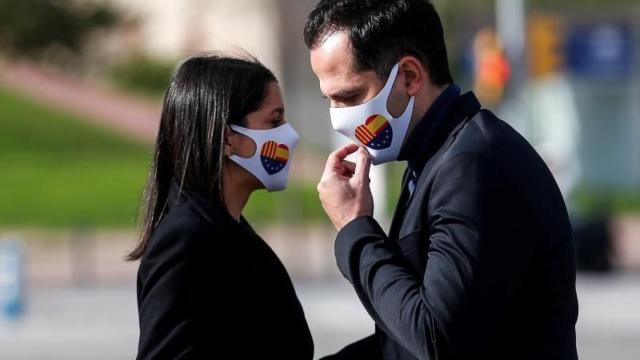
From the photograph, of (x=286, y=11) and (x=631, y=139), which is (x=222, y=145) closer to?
(x=631, y=139)

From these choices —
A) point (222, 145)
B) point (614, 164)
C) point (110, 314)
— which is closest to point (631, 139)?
point (614, 164)

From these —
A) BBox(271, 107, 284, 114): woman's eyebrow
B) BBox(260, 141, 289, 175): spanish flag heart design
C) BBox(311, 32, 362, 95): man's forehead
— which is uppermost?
BBox(311, 32, 362, 95): man's forehead

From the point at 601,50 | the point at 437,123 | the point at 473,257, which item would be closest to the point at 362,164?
the point at 437,123

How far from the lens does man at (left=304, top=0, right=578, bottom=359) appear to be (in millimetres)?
2896

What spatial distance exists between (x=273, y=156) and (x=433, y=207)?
0.75 m

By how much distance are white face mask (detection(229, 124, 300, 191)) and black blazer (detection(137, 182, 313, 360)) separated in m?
0.15

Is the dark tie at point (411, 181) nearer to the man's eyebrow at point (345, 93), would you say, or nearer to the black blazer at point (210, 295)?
the man's eyebrow at point (345, 93)

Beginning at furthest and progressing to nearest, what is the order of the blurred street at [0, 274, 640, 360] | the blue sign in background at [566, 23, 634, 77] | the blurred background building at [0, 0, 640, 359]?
the blue sign in background at [566, 23, 634, 77]
the blurred background building at [0, 0, 640, 359]
the blurred street at [0, 274, 640, 360]

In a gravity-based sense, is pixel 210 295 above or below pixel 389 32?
below

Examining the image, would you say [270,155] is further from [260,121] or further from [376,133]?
[376,133]

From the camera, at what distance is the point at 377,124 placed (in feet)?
10.3

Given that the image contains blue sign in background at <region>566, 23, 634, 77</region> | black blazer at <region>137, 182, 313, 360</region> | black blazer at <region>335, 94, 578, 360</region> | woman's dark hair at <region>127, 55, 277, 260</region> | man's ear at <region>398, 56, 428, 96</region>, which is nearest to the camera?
black blazer at <region>335, 94, 578, 360</region>

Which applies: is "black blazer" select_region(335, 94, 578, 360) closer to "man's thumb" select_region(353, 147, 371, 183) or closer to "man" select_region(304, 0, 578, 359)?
"man" select_region(304, 0, 578, 359)

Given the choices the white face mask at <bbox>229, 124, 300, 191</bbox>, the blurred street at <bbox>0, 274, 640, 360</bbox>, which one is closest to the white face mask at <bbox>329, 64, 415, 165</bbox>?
the white face mask at <bbox>229, 124, 300, 191</bbox>
